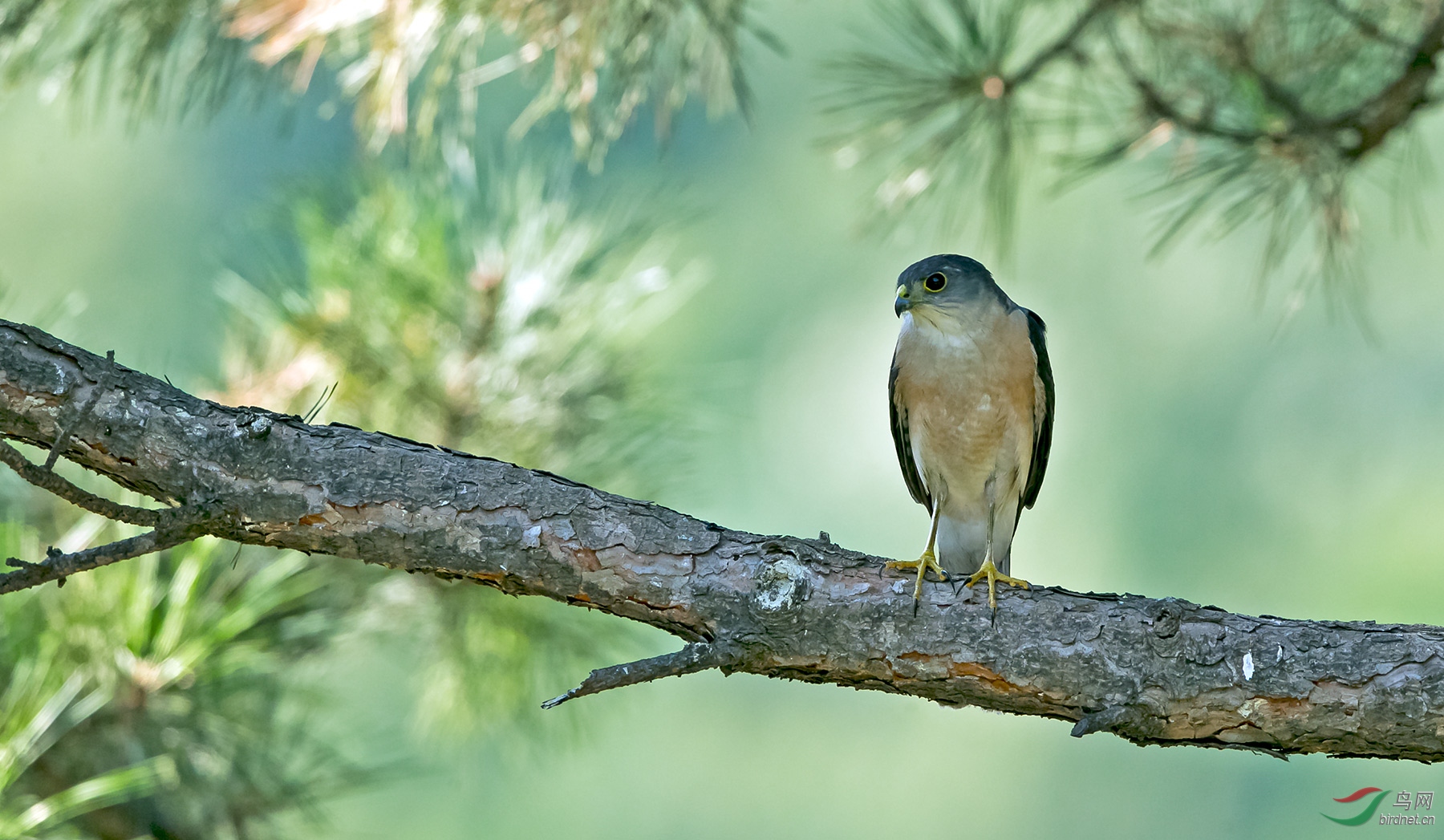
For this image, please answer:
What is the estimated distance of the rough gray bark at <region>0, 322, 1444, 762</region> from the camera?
4.66 ft

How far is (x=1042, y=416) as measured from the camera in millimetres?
2469

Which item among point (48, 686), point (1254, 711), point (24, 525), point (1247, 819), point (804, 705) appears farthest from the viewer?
point (804, 705)

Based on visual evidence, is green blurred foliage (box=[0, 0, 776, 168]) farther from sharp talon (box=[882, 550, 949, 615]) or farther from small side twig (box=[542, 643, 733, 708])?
small side twig (box=[542, 643, 733, 708])

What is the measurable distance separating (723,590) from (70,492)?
76 centimetres

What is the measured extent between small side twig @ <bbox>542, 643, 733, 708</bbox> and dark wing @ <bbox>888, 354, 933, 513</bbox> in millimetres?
1168

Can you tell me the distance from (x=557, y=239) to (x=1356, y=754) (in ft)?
6.09

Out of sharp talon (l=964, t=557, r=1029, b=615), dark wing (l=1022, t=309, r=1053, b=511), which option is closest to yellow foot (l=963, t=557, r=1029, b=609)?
sharp talon (l=964, t=557, r=1029, b=615)

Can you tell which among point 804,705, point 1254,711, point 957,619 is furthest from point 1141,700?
point 804,705

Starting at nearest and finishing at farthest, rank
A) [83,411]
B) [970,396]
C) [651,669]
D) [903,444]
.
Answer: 1. [651,669]
2. [83,411]
3. [970,396]
4. [903,444]

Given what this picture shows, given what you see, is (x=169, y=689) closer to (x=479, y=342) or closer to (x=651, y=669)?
(x=479, y=342)

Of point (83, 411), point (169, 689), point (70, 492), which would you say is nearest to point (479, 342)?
point (169, 689)

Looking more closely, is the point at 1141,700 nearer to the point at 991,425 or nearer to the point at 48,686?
the point at 991,425

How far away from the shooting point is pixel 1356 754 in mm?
1480

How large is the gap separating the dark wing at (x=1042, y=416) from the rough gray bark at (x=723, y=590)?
0.97 meters
